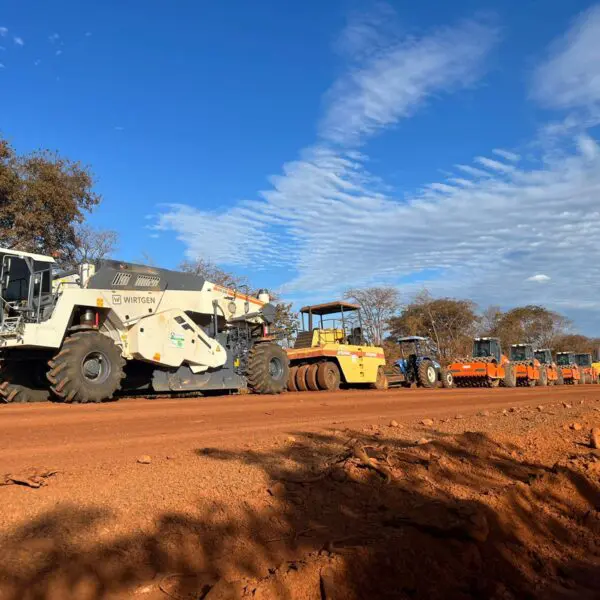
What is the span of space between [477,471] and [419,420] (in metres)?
4.02

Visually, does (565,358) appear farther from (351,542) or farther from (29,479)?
(29,479)

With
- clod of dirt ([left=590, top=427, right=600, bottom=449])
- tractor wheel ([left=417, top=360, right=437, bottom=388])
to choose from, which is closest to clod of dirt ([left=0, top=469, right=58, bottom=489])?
clod of dirt ([left=590, top=427, right=600, bottom=449])

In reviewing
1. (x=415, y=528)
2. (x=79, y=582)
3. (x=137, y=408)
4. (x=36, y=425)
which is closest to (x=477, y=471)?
(x=415, y=528)

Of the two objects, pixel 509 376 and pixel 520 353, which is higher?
pixel 520 353

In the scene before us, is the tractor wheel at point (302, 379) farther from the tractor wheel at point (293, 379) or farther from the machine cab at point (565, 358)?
the machine cab at point (565, 358)

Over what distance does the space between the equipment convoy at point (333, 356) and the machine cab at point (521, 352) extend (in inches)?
527

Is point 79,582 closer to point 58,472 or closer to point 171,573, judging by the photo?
point 171,573

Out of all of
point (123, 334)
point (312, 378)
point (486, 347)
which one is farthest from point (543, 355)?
point (123, 334)

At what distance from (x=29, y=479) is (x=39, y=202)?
70.9ft

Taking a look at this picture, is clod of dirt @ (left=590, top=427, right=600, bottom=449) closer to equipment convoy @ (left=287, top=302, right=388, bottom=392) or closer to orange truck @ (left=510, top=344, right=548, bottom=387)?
equipment convoy @ (left=287, top=302, right=388, bottom=392)

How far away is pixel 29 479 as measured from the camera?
491 centimetres

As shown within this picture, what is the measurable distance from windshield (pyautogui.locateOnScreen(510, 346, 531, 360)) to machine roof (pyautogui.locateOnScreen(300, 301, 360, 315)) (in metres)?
14.5

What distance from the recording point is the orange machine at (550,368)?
33.4 metres

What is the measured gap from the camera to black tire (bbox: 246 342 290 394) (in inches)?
622
